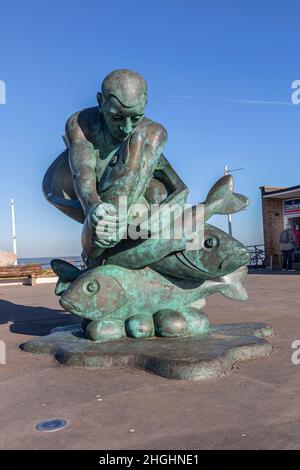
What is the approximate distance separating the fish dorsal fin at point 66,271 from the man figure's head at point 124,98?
1.50 m

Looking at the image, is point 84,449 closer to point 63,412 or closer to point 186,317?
point 63,412

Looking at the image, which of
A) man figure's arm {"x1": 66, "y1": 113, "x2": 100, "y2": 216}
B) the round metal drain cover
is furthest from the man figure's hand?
the round metal drain cover

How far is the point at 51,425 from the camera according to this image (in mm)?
2418

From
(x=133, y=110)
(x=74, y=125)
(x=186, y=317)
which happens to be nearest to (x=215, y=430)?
(x=186, y=317)

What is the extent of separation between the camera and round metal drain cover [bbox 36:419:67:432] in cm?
236

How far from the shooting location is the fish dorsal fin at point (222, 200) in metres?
4.46

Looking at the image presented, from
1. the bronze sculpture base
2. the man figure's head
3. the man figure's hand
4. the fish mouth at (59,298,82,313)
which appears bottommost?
the bronze sculpture base

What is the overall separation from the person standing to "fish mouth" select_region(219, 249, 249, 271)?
46.7 ft

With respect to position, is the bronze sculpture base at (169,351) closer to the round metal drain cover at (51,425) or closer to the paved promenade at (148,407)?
the paved promenade at (148,407)

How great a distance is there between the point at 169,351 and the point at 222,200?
1612 millimetres
